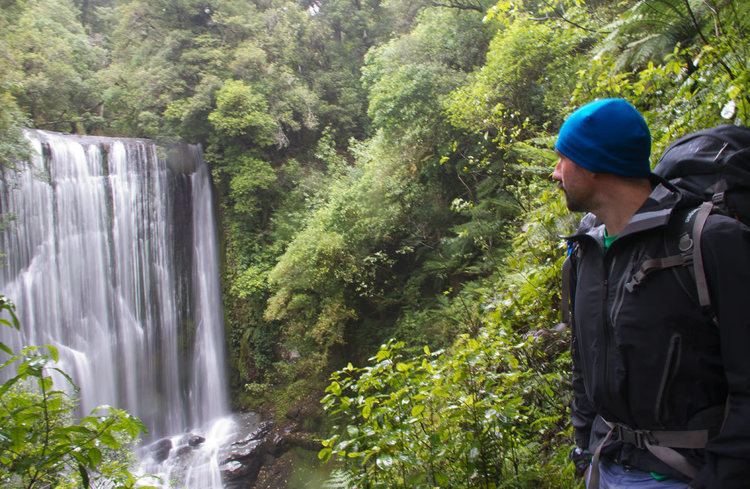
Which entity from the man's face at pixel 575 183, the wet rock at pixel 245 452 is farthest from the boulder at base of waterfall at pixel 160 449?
the man's face at pixel 575 183

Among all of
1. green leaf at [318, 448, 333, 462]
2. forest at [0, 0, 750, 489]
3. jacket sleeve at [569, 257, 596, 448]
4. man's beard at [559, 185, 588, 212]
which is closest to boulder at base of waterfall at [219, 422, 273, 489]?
forest at [0, 0, 750, 489]

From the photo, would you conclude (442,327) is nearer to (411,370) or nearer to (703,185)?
(411,370)

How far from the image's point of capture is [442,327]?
31.1 feet

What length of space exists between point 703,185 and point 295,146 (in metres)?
16.9

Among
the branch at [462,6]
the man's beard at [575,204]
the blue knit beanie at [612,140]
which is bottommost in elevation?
the man's beard at [575,204]

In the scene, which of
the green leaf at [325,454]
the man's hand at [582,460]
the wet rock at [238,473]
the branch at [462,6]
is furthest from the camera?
the wet rock at [238,473]

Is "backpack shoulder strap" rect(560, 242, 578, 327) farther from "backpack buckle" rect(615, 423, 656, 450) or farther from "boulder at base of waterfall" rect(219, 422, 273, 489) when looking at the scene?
"boulder at base of waterfall" rect(219, 422, 273, 489)

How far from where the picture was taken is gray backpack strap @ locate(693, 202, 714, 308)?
3.79 feet

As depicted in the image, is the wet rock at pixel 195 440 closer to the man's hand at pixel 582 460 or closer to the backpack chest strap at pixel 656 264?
the man's hand at pixel 582 460

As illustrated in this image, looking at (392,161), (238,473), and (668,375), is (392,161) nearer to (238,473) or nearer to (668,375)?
(238,473)

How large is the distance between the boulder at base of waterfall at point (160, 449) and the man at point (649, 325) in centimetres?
1324

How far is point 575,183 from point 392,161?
10.3 metres

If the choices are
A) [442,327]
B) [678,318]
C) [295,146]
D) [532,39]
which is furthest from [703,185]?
[295,146]

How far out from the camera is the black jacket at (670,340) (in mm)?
1125
